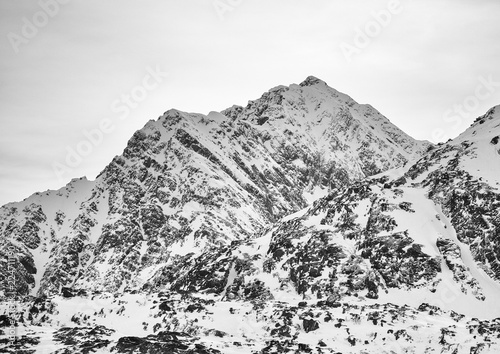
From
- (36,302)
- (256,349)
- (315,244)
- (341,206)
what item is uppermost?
(341,206)

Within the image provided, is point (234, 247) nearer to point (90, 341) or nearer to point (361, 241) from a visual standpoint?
point (361, 241)

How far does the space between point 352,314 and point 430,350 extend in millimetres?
18058

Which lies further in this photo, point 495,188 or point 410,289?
point 495,188

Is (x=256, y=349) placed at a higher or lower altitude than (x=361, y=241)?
lower

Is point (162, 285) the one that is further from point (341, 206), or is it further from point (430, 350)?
point (430, 350)

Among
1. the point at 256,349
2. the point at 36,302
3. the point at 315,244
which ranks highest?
the point at 315,244

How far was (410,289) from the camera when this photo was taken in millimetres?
109188

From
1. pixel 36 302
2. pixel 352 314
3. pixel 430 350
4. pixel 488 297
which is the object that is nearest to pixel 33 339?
pixel 36 302

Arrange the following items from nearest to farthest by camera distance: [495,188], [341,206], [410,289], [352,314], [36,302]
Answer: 1. [352,314]
2. [36,302]
3. [410,289]
4. [495,188]
5. [341,206]

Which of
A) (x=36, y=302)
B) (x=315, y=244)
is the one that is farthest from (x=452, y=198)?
(x=36, y=302)

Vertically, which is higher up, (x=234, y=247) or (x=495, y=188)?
(x=495, y=188)

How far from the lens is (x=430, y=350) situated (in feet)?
242

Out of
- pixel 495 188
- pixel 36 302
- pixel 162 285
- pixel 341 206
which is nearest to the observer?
pixel 36 302

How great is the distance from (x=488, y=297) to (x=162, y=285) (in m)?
96.4
